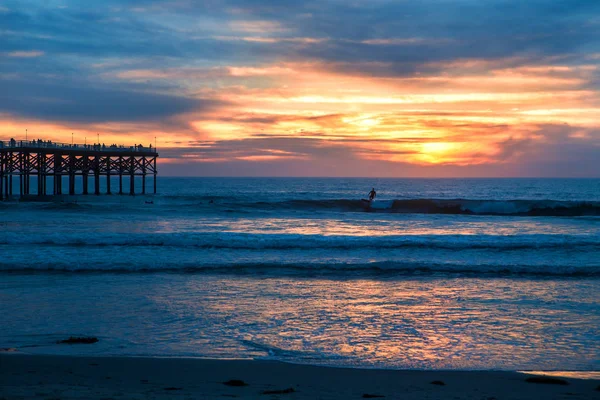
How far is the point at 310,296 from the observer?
12.5 metres

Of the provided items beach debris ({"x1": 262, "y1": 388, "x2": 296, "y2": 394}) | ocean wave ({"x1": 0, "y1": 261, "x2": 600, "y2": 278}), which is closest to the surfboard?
ocean wave ({"x1": 0, "y1": 261, "x2": 600, "y2": 278})

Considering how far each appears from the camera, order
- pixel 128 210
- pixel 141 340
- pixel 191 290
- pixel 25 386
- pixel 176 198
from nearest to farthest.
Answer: pixel 25 386, pixel 141 340, pixel 191 290, pixel 128 210, pixel 176 198

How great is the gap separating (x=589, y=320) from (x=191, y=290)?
27.6ft

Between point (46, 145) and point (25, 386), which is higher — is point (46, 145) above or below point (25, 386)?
above

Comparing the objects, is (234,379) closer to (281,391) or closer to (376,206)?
(281,391)

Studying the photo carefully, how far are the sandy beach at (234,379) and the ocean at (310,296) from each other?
45 cm

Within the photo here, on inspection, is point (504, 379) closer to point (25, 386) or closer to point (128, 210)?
point (25, 386)

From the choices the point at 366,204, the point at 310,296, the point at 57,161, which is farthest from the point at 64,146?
the point at 310,296

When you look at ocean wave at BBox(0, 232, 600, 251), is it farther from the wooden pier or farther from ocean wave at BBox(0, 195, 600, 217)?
the wooden pier

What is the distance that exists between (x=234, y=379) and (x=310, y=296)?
5.89m

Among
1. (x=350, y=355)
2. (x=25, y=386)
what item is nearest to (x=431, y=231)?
(x=350, y=355)

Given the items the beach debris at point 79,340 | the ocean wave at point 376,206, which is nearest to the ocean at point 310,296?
the beach debris at point 79,340

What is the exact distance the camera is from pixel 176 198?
5478 centimetres

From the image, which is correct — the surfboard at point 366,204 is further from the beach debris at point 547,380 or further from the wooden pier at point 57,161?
the beach debris at point 547,380
